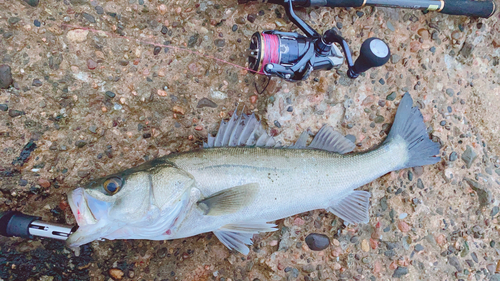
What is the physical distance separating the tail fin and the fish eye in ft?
7.28

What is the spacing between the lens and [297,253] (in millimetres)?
2625

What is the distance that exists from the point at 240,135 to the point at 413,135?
5.20ft

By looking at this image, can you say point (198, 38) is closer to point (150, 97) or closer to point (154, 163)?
point (150, 97)

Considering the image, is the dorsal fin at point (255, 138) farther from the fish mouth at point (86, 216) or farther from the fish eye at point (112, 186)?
the fish mouth at point (86, 216)

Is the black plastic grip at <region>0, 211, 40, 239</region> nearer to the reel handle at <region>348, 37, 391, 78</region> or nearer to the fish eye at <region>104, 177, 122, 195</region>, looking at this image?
the fish eye at <region>104, 177, 122, 195</region>

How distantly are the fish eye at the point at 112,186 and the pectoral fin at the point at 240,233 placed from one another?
2.71 feet

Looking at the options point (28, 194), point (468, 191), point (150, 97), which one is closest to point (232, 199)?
point (150, 97)

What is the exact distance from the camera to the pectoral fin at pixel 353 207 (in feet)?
8.38

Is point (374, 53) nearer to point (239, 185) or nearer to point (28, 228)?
point (239, 185)

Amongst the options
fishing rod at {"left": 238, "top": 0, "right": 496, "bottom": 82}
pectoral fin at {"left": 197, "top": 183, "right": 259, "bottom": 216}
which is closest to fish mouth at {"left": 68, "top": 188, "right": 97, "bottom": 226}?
pectoral fin at {"left": 197, "top": 183, "right": 259, "bottom": 216}

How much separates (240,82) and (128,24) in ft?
3.46

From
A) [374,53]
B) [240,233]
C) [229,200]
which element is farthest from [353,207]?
[374,53]

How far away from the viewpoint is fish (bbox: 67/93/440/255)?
6.37 ft

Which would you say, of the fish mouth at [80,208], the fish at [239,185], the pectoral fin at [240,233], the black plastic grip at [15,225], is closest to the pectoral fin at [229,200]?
the fish at [239,185]
